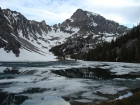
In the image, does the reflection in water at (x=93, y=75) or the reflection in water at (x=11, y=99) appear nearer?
the reflection in water at (x=11, y=99)

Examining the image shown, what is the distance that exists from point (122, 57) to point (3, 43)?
3948 inches

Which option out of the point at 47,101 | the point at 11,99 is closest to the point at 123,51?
the point at 47,101

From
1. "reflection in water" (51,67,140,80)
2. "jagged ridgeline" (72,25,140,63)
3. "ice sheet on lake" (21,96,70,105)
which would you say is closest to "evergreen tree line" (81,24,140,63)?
"jagged ridgeline" (72,25,140,63)

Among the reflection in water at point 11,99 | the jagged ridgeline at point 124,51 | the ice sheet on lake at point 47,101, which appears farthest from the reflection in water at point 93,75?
the jagged ridgeline at point 124,51

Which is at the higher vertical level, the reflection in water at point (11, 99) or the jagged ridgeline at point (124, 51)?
the jagged ridgeline at point (124, 51)

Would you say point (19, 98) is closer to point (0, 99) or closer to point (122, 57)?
point (0, 99)

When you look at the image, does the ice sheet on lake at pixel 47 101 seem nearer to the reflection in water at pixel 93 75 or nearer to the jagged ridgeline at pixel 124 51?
the reflection in water at pixel 93 75

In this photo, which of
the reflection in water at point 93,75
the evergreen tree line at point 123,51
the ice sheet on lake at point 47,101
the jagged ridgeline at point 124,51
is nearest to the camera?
the ice sheet on lake at point 47,101

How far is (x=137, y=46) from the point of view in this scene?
414 feet

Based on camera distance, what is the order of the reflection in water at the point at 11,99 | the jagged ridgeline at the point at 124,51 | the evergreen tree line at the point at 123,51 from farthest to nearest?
the evergreen tree line at the point at 123,51 → the jagged ridgeline at the point at 124,51 → the reflection in water at the point at 11,99

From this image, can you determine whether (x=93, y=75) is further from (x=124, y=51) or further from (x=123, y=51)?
(x=123, y=51)

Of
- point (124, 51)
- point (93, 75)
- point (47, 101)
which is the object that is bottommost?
point (47, 101)

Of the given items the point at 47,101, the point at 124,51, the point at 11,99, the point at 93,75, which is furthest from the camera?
the point at 124,51

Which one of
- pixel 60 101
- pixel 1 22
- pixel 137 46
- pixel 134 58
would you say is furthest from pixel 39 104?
pixel 1 22
